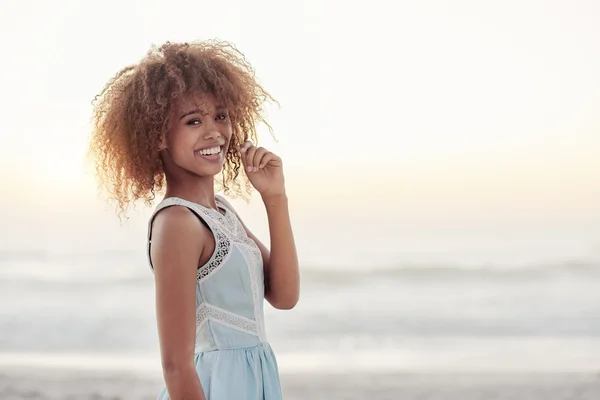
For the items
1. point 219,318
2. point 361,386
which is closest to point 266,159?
point 219,318

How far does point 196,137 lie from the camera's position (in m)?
1.86

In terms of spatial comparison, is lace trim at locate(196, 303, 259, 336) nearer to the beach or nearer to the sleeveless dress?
the sleeveless dress

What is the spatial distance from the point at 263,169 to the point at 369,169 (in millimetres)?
10976

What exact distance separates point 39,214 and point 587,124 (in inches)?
295

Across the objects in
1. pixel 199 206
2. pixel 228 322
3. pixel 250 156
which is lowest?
pixel 228 322

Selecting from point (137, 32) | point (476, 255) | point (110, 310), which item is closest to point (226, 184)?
point (110, 310)

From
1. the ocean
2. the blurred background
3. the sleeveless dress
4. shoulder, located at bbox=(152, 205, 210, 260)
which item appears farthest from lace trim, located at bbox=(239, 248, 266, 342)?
the blurred background

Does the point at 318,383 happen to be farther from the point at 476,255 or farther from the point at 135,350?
the point at 476,255

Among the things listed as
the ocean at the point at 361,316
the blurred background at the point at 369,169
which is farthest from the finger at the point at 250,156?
the blurred background at the point at 369,169

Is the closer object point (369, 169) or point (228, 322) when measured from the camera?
point (228, 322)

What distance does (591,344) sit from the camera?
7008mm

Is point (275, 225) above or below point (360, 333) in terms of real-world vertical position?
below

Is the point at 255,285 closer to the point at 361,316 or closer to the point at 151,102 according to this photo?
the point at 151,102

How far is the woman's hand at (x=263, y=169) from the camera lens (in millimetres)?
1898
